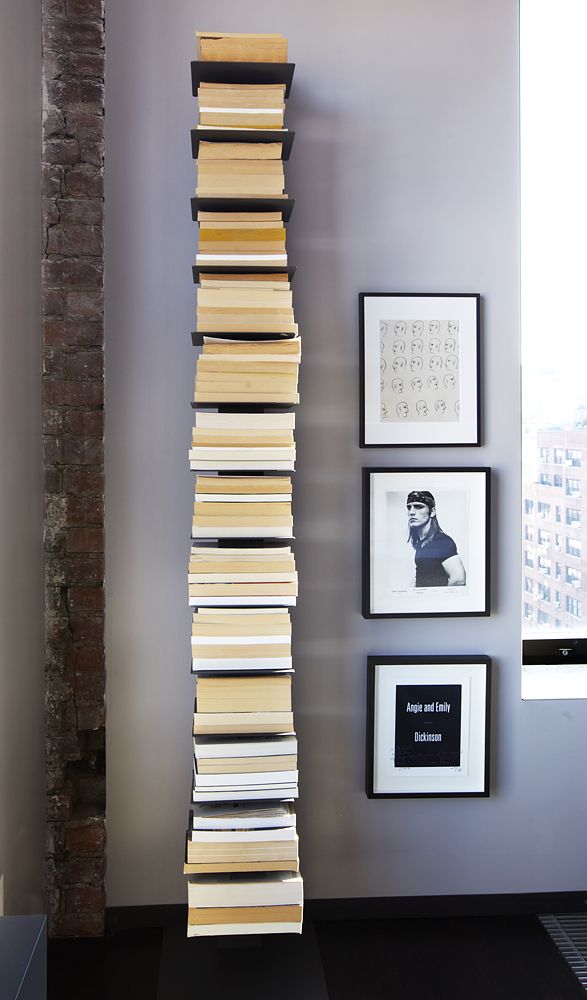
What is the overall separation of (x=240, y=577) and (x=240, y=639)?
0.45ft

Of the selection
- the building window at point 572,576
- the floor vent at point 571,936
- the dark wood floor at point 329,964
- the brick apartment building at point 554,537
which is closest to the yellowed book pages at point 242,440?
the brick apartment building at point 554,537

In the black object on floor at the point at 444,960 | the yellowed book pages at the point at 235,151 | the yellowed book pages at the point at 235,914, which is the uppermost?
the yellowed book pages at the point at 235,151

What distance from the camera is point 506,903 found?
6.89 ft

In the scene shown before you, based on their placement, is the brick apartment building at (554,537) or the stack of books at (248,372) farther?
the brick apartment building at (554,537)

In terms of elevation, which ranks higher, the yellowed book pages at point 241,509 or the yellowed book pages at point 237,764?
the yellowed book pages at point 241,509

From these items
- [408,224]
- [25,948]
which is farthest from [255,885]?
[408,224]

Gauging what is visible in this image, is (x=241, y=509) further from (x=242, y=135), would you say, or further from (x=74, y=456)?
(x=242, y=135)

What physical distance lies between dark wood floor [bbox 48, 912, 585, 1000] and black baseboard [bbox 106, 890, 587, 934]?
20mm

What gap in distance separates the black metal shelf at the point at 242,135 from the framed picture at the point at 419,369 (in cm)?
43

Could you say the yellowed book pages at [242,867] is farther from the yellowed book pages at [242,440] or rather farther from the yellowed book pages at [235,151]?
the yellowed book pages at [235,151]

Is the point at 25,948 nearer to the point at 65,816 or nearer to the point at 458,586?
the point at 65,816

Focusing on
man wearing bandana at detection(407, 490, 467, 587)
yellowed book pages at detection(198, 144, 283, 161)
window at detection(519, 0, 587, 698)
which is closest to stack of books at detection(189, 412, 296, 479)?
man wearing bandana at detection(407, 490, 467, 587)

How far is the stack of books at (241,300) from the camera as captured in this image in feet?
5.88

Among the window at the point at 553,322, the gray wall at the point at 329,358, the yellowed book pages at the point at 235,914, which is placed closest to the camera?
the yellowed book pages at the point at 235,914
